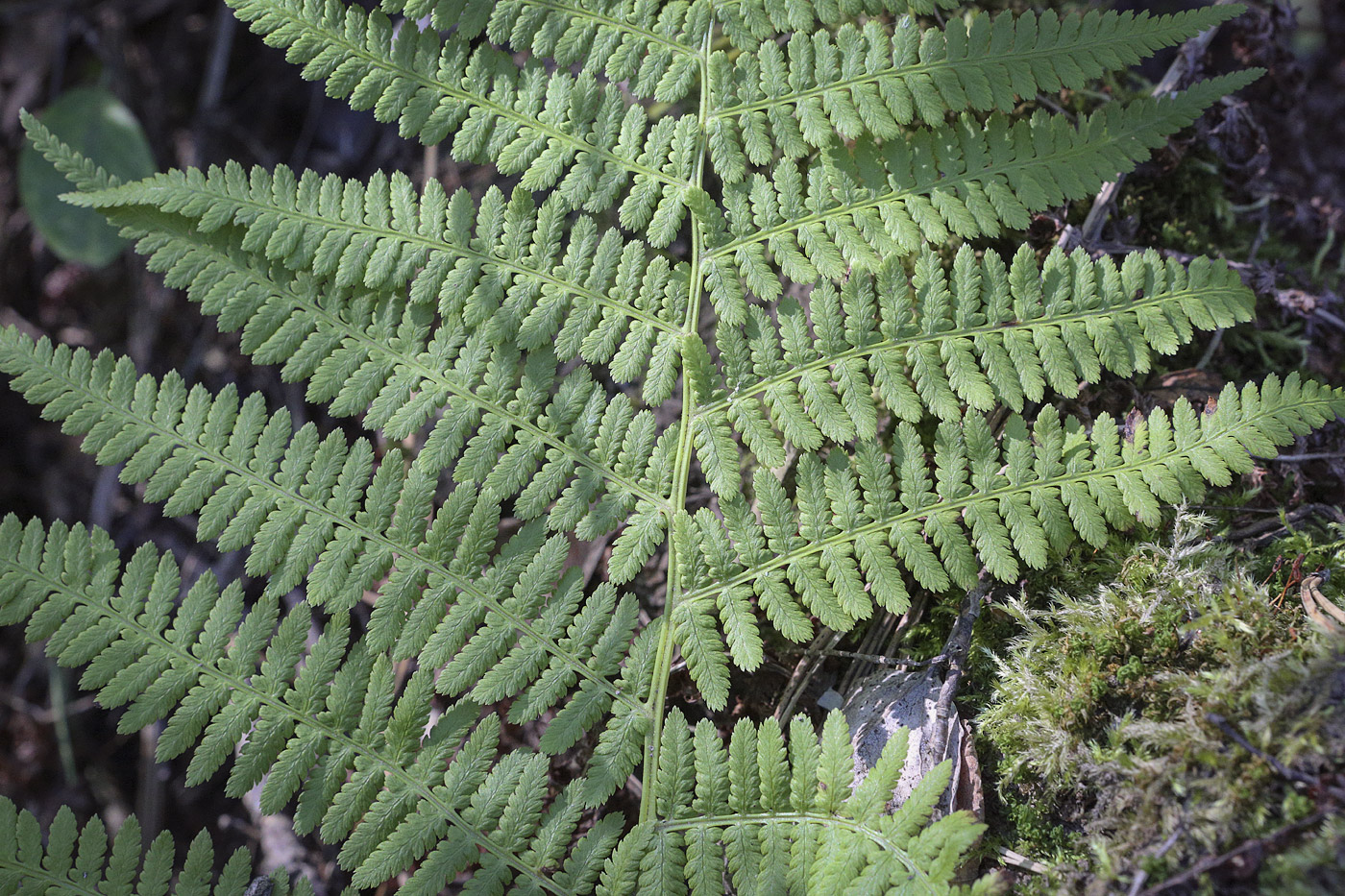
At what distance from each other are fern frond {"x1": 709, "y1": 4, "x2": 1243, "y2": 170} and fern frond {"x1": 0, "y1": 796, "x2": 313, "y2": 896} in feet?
8.11

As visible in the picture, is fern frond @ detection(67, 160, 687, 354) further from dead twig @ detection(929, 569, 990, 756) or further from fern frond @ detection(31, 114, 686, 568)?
dead twig @ detection(929, 569, 990, 756)

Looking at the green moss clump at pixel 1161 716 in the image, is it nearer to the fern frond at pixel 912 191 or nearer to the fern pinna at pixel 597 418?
the fern pinna at pixel 597 418

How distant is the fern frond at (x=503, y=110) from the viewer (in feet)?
8.04

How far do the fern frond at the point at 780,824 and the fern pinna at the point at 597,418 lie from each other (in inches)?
0.6

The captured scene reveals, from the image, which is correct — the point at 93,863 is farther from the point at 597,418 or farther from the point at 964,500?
the point at 964,500

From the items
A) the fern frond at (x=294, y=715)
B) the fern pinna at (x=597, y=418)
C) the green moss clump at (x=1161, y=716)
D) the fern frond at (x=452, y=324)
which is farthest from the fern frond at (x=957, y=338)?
the fern frond at (x=294, y=715)

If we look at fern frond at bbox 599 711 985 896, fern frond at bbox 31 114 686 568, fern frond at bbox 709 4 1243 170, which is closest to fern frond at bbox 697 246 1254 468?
fern frond at bbox 31 114 686 568

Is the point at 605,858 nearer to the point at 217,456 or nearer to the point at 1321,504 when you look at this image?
the point at 217,456

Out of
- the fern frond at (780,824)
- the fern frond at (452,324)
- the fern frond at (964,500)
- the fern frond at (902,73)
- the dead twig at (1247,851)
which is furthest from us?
the fern frond at (452,324)

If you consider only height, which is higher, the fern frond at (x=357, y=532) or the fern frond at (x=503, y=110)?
the fern frond at (x=503, y=110)

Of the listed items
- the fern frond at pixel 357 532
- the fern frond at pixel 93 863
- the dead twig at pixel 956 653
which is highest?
the fern frond at pixel 357 532

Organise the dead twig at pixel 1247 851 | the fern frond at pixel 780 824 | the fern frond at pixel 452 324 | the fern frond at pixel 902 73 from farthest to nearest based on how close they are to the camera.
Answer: the fern frond at pixel 452 324
the fern frond at pixel 902 73
the fern frond at pixel 780 824
the dead twig at pixel 1247 851

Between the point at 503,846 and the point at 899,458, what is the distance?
1.57m

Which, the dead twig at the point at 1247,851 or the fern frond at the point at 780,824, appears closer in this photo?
the dead twig at the point at 1247,851
